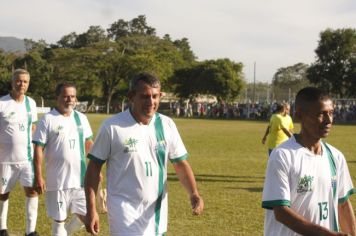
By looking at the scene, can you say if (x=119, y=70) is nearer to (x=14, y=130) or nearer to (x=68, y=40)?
(x=68, y=40)

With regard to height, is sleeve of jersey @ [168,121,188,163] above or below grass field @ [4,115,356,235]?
above

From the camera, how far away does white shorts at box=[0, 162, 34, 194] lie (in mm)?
8172

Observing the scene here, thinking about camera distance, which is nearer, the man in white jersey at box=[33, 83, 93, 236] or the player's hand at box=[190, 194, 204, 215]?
the player's hand at box=[190, 194, 204, 215]

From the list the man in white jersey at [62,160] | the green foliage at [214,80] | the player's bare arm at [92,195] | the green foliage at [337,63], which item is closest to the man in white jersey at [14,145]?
the man in white jersey at [62,160]

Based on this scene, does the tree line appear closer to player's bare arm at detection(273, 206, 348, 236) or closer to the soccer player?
the soccer player

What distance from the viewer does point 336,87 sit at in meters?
66.2

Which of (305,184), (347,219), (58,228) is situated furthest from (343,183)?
(58,228)

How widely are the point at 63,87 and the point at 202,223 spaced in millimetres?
3220

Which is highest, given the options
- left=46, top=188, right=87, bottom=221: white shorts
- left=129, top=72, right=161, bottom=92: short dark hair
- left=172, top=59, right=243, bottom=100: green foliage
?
left=172, top=59, right=243, bottom=100: green foliage

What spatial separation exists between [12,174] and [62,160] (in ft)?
5.29

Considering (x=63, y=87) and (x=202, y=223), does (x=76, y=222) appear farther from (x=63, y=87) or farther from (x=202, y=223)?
(x=202, y=223)

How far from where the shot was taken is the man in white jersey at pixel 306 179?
11.7 ft

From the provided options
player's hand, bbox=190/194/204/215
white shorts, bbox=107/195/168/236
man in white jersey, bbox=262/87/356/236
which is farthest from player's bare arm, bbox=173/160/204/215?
man in white jersey, bbox=262/87/356/236

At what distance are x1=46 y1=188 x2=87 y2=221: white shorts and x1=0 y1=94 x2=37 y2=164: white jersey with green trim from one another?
4.99 feet
